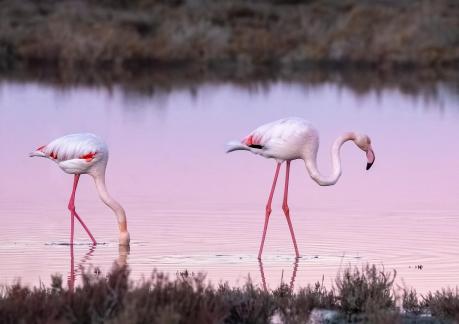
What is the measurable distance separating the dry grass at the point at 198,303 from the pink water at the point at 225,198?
1.65m

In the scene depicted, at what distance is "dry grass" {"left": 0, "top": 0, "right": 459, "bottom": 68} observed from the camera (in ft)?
147

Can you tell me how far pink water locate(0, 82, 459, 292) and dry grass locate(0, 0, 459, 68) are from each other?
14571mm

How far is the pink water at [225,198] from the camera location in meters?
12.0

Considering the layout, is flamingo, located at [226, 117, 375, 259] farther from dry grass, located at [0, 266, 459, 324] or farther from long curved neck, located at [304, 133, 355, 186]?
dry grass, located at [0, 266, 459, 324]

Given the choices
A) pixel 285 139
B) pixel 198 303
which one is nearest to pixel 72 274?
pixel 285 139

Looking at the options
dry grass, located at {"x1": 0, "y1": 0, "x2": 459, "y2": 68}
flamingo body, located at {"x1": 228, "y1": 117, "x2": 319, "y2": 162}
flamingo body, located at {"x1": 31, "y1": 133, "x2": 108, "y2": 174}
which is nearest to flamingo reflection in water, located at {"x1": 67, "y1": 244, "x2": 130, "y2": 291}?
flamingo body, located at {"x1": 31, "y1": 133, "x2": 108, "y2": 174}

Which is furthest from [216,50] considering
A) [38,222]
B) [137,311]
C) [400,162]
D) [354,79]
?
[137,311]

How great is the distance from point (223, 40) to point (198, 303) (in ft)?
127

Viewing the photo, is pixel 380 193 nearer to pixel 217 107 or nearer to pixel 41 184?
pixel 41 184

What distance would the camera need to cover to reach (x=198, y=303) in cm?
815

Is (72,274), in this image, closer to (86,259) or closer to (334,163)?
(86,259)

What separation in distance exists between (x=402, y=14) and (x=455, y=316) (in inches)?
1750

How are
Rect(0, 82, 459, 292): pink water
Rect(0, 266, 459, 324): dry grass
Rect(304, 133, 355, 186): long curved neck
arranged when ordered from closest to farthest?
Rect(0, 266, 459, 324): dry grass
Rect(0, 82, 459, 292): pink water
Rect(304, 133, 355, 186): long curved neck

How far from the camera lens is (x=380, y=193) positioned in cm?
1680
